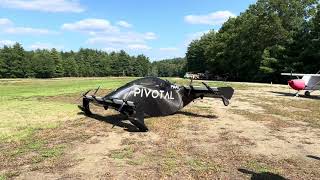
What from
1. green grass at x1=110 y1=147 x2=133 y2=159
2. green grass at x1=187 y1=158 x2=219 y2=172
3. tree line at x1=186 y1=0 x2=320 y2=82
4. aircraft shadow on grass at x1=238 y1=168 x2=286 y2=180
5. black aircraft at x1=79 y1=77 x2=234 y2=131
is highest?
tree line at x1=186 y1=0 x2=320 y2=82

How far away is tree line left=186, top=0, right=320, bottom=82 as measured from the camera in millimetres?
68062

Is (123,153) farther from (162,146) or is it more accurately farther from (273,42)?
(273,42)

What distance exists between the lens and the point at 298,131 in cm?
1562

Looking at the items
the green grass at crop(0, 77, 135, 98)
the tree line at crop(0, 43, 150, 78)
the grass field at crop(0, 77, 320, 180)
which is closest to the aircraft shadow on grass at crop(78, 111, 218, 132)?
the grass field at crop(0, 77, 320, 180)

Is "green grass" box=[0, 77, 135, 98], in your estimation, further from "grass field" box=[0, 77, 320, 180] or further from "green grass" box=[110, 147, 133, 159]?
Result: "green grass" box=[110, 147, 133, 159]

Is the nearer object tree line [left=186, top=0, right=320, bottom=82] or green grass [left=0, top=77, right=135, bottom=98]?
green grass [left=0, top=77, right=135, bottom=98]

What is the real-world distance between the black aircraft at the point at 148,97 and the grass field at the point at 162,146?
581mm

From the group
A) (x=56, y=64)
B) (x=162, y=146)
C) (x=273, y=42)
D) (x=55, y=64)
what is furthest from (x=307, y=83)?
(x=56, y=64)

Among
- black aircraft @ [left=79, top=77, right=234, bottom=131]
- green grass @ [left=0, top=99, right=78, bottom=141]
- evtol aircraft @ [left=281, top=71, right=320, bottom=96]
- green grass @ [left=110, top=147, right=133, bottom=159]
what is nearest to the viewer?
green grass @ [left=110, top=147, right=133, bottom=159]

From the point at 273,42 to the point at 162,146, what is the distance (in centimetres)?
7098

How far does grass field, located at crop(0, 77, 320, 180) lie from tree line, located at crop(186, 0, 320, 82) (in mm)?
51074

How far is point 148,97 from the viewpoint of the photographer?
17.2m

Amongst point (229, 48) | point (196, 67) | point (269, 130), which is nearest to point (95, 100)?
point (269, 130)

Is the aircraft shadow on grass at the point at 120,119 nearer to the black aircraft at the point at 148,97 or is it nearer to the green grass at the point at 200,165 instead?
the black aircraft at the point at 148,97
